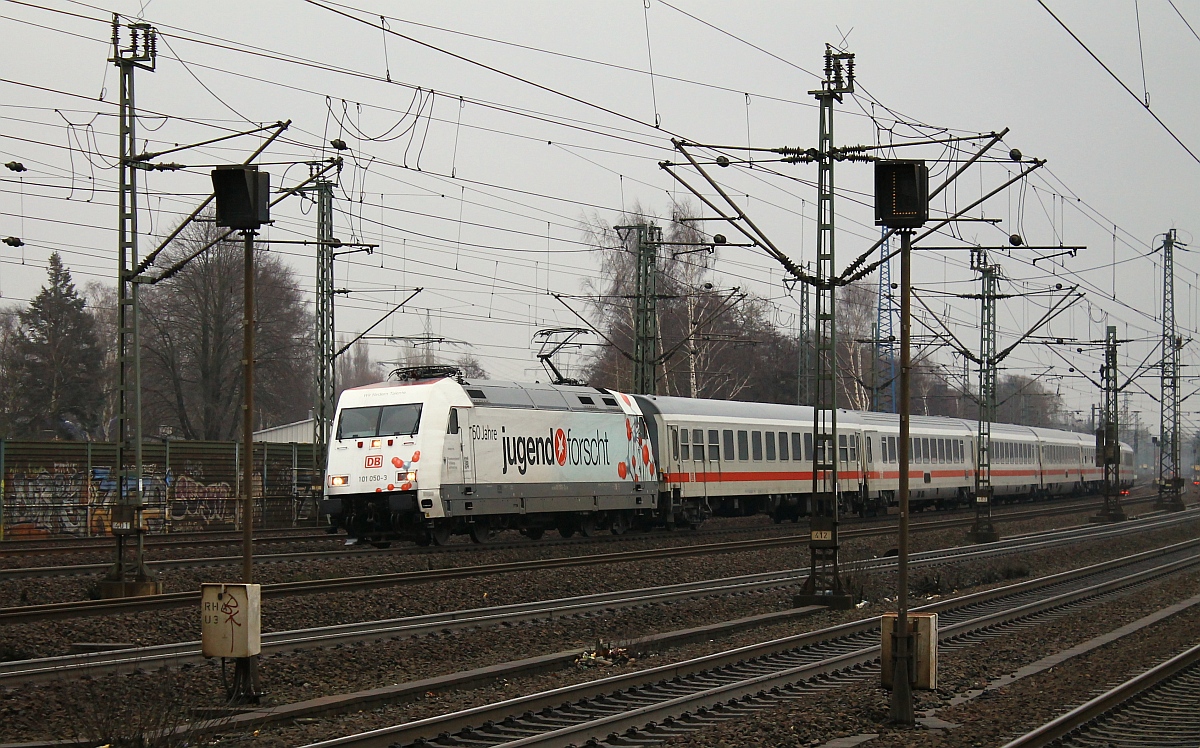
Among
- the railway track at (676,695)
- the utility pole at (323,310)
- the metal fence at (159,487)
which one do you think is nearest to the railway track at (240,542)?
the metal fence at (159,487)

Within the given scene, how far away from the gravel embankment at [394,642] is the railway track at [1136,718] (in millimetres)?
4407

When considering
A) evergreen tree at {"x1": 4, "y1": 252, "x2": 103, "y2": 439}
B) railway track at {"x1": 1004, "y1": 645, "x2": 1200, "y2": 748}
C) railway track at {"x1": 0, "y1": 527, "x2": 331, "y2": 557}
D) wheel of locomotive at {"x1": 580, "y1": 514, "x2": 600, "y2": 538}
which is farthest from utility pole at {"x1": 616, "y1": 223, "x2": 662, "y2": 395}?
evergreen tree at {"x1": 4, "y1": 252, "x2": 103, "y2": 439}

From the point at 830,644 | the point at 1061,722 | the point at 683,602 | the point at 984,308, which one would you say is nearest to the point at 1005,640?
the point at 830,644

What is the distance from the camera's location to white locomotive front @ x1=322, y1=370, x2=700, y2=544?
25188 millimetres

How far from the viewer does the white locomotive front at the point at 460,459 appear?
2519 cm

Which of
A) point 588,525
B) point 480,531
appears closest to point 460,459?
point 480,531

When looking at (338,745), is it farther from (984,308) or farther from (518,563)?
(984,308)

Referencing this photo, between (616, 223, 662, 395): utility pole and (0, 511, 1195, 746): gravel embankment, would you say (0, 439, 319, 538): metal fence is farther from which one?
(0, 511, 1195, 746): gravel embankment

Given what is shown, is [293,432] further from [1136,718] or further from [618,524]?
[1136,718]

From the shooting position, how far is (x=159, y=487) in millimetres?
35000

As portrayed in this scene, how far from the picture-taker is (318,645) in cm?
1371

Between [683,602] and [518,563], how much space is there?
194 inches

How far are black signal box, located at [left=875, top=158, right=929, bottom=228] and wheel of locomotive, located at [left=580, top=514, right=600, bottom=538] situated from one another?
66.7 ft

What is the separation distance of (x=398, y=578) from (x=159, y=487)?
17.3 meters
